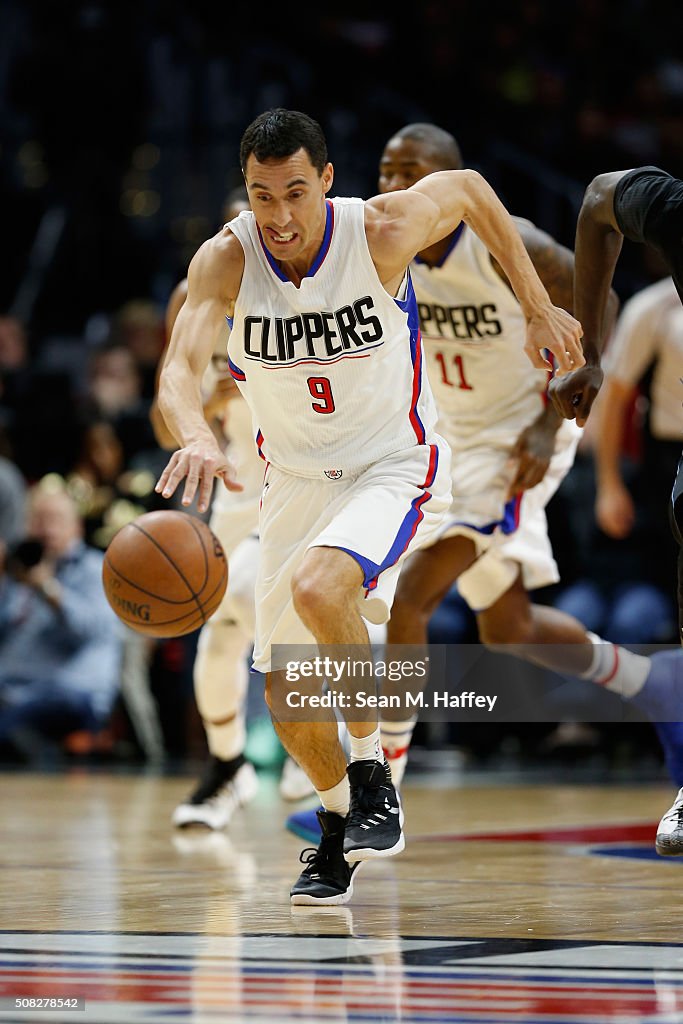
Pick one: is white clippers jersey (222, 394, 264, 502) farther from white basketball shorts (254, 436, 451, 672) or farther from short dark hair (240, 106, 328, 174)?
short dark hair (240, 106, 328, 174)

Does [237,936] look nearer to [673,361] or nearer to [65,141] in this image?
[673,361]

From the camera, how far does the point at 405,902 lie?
14.8 ft

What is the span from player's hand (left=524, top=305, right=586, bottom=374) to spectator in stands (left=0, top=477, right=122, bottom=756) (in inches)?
225

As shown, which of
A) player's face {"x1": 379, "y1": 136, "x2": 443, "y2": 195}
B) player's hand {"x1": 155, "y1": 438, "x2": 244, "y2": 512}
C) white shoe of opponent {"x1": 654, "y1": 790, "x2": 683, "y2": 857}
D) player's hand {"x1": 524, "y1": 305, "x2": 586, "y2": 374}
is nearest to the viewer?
player's hand {"x1": 155, "y1": 438, "x2": 244, "y2": 512}

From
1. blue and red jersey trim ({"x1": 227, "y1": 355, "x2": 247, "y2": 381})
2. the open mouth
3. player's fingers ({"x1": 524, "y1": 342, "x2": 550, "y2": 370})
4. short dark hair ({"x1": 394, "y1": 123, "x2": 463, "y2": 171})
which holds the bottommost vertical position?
blue and red jersey trim ({"x1": 227, "y1": 355, "x2": 247, "y2": 381})

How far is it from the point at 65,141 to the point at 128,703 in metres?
5.82

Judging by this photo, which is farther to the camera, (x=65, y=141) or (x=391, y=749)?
(x=65, y=141)

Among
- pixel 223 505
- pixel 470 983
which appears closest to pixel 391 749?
pixel 223 505

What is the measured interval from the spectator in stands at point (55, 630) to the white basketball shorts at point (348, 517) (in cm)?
543

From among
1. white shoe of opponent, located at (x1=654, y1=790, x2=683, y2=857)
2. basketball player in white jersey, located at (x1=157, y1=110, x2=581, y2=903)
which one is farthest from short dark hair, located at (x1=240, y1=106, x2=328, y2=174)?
white shoe of opponent, located at (x1=654, y1=790, x2=683, y2=857)

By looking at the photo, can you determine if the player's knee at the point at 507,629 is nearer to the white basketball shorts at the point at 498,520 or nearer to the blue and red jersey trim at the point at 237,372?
the white basketball shorts at the point at 498,520

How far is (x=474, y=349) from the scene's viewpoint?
6102 millimetres

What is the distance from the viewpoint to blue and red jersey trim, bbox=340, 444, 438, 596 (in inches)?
174

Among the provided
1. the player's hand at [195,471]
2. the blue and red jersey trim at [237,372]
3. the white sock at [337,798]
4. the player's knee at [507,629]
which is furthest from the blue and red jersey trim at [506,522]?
the player's hand at [195,471]
